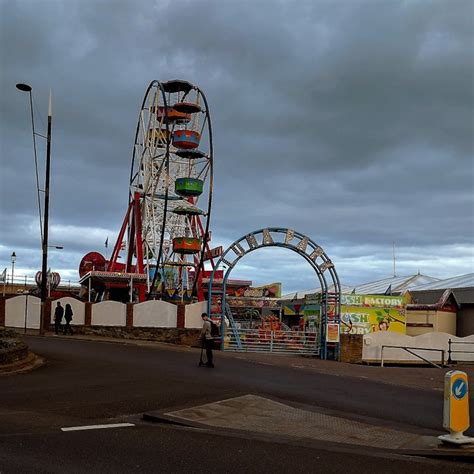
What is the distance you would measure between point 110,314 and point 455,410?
974 inches

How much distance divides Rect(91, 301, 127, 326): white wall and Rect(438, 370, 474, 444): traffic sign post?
79.4 ft

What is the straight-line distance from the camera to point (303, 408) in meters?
11.7

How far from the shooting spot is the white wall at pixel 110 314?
103 ft

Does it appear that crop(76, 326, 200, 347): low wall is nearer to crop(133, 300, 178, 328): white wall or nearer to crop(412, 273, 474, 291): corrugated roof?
crop(133, 300, 178, 328): white wall

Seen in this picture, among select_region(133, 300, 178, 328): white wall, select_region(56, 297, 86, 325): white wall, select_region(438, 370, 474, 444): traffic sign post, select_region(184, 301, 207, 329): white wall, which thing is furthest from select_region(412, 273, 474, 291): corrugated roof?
select_region(438, 370, 474, 444): traffic sign post

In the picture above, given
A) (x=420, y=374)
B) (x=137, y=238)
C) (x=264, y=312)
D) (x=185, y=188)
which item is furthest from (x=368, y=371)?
(x=264, y=312)

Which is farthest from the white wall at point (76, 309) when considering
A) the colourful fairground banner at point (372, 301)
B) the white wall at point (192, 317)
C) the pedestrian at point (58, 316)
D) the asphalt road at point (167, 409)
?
the colourful fairground banner at point (372, 301)

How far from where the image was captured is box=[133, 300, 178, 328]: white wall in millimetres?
31219

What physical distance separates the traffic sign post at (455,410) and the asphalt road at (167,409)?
69 cm

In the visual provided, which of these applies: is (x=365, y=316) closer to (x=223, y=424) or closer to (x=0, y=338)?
(x=0, y=338)

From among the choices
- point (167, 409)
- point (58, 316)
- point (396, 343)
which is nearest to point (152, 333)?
point (58, 316)

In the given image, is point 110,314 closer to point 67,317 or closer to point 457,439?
point 67,317

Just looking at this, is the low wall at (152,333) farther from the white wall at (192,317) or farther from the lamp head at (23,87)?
the lamp head at (23,87)

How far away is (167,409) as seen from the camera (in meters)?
10.9
